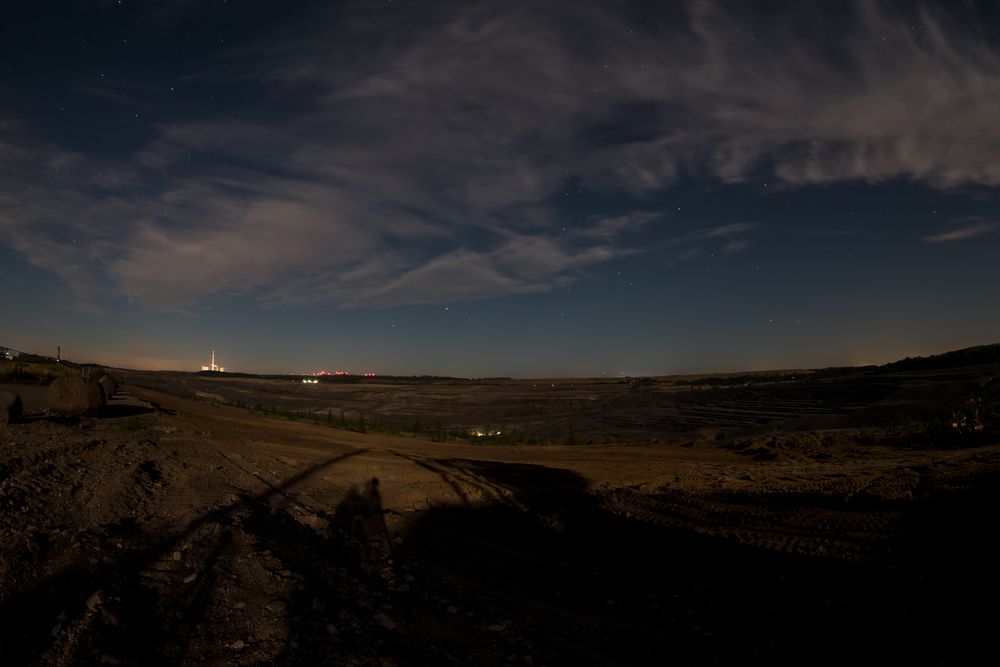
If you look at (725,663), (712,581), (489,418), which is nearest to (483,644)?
(725,663)

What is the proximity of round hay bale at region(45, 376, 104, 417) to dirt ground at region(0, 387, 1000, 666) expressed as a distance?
3.41 metres

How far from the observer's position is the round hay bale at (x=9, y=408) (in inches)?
399

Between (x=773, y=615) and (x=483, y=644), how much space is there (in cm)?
268

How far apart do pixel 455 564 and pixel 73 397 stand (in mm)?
11818

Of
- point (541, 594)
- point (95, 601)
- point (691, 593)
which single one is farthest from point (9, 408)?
point (691, 593)

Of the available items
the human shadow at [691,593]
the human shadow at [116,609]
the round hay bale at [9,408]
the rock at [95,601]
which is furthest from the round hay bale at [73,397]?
the rock at [95,601]

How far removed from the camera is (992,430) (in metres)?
14.3

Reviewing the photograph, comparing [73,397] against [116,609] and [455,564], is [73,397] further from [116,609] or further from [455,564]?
[116,609]

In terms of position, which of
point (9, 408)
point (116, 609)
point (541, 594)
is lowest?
point (541, 594)

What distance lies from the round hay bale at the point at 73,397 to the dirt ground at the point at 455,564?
3413 mm

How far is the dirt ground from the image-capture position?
3850 mm

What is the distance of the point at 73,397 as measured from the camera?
42.0ft

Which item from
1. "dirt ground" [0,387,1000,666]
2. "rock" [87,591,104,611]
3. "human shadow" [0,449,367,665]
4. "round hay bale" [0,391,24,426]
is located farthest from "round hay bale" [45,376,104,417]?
"rock" [87,591,104,611]

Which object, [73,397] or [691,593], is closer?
[691,593]
